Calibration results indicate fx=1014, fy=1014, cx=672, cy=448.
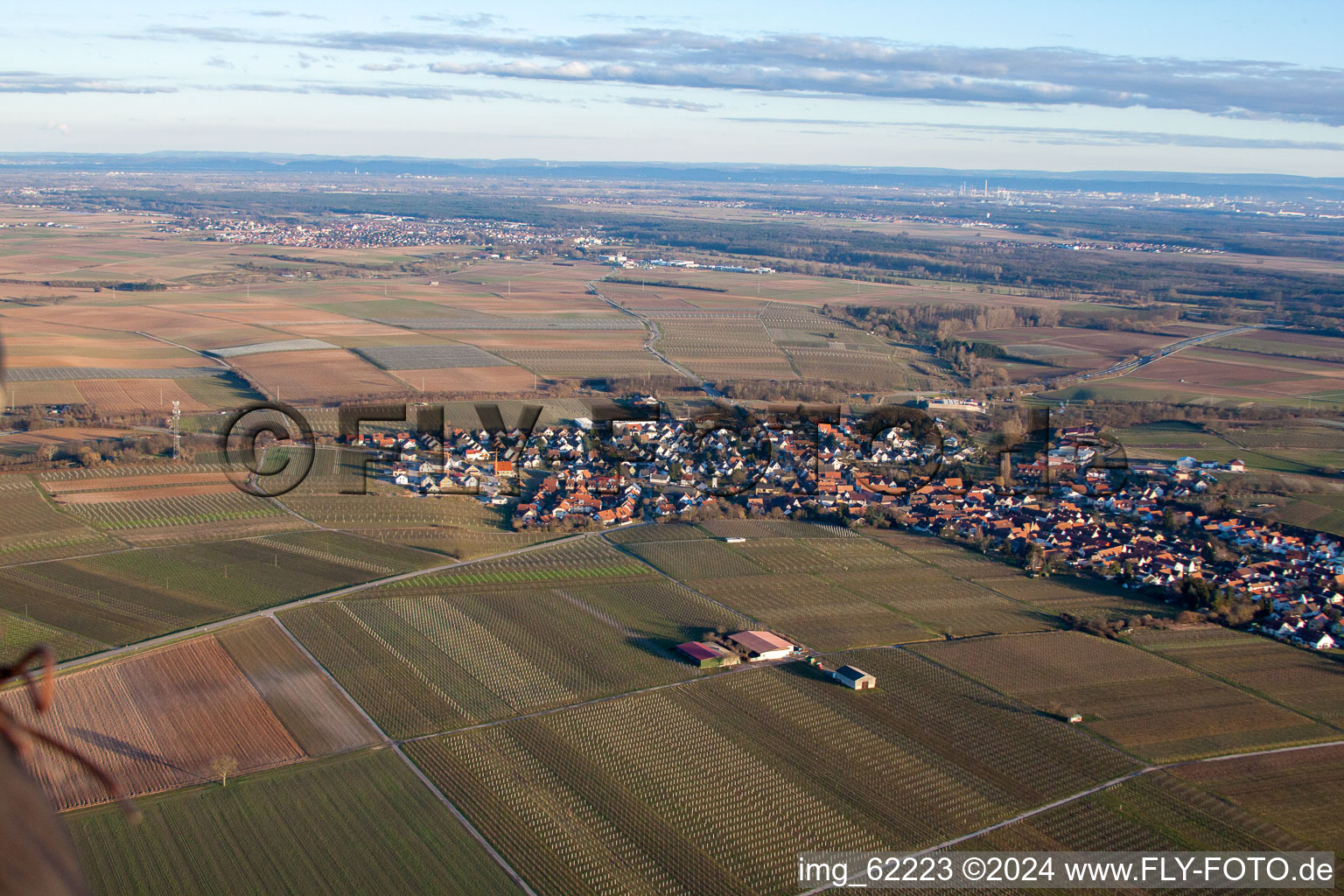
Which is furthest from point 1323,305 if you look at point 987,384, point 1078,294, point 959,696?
point 959,696

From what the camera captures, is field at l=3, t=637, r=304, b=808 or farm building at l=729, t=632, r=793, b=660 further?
farm building at l=729, t=632, r=793, b=660

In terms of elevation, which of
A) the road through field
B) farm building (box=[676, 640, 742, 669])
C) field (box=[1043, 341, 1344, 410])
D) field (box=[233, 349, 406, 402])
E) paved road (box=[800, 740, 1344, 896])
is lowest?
paved road (box=[800, 740, 1344, 896])

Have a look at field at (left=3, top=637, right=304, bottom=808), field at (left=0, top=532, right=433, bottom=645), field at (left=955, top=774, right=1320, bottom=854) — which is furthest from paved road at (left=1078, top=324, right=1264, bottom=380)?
field at (left=3, top=637, right=304, bottom=808)

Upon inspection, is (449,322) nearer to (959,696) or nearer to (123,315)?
(123,315)

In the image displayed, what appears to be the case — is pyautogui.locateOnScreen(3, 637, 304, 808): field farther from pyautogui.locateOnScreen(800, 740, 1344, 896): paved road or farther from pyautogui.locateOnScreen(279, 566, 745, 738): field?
pyautogui.locateOnScreen(800, 740, 1344, 896): paved road

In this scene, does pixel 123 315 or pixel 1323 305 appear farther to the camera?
pixel 1323 305

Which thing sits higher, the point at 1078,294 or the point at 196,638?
the point at 1078,294

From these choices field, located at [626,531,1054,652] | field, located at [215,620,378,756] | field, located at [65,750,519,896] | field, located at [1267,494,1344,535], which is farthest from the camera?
field, located at [1267,494,1344,535]
